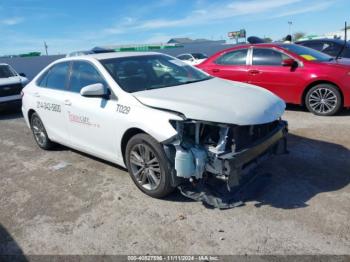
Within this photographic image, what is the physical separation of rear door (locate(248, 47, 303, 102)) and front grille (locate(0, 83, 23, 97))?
754cm

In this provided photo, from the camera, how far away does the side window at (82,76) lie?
4.40m

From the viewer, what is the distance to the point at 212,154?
3354 mm

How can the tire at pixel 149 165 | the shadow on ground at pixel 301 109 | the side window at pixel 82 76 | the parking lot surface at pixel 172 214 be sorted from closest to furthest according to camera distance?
the parking lot surface at pixel 172 214 < the tire at pixel 149 165 < the side window at pixel 82 76 < the shadow on ground at pixel 301 109

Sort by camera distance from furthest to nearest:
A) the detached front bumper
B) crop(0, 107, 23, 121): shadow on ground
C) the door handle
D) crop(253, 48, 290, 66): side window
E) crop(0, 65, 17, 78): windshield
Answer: crop(0, 65, 17, 78): windshield < crop(0, 107, 23, 121): shadow on ground < the door handle < crop(253, 48, 290, 66): side window < the detached front bumper

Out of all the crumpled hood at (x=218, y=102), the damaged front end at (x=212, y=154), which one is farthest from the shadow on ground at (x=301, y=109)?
the damaged front end at (x=212, y=154)

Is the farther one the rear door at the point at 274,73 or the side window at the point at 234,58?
the side window at the point at 234,58

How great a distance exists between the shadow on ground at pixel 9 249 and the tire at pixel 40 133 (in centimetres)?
260

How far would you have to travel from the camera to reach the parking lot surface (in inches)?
118

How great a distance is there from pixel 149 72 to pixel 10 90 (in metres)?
7.73

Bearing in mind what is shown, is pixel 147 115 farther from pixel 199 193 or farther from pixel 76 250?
pixel 76 250

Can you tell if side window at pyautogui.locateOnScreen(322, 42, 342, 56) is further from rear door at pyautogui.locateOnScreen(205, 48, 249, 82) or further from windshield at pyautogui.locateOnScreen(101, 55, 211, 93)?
windshield at pyautogui.locateOnScreen(101, 55, 211, 93)

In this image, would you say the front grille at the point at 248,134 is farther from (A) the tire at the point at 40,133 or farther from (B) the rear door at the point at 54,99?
(A) the tire at the point at 40,133

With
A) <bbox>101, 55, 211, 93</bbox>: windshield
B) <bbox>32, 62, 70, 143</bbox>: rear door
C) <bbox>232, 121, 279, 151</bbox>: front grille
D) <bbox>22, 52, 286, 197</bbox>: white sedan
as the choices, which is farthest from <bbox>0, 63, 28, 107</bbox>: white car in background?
<bbox>232, 121, 279, 151</bbox>: front grille

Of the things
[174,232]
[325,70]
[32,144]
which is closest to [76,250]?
[174,232]
